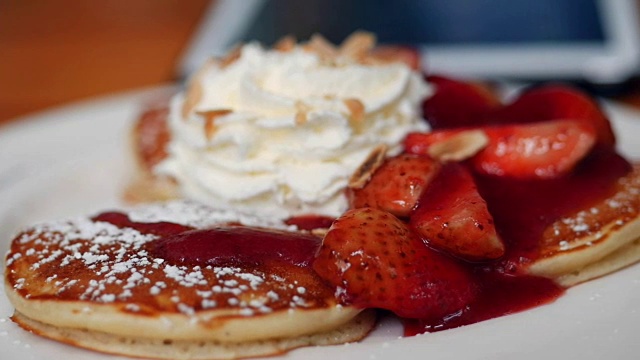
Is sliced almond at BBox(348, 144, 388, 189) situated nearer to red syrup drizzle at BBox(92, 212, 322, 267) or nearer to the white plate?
red syrup drizzle at BBox(92, 212, 322, 267)

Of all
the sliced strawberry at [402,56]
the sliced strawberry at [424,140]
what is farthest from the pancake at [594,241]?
the sliced strawberry at [402,56]

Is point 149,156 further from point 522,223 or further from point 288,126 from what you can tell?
point 522,223

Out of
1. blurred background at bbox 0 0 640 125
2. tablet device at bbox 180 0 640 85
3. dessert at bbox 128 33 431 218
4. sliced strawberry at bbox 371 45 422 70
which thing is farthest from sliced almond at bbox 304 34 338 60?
blurred background at bbox 0 0 640 125

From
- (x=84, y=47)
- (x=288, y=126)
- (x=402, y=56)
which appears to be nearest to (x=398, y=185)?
(x=288, y=126)

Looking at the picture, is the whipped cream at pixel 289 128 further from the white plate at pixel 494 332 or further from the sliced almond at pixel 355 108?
the white plate at pixel 494 332

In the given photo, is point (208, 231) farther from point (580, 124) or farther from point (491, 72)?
point (491, 72)

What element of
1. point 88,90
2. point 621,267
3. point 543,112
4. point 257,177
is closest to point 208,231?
point 257,177
